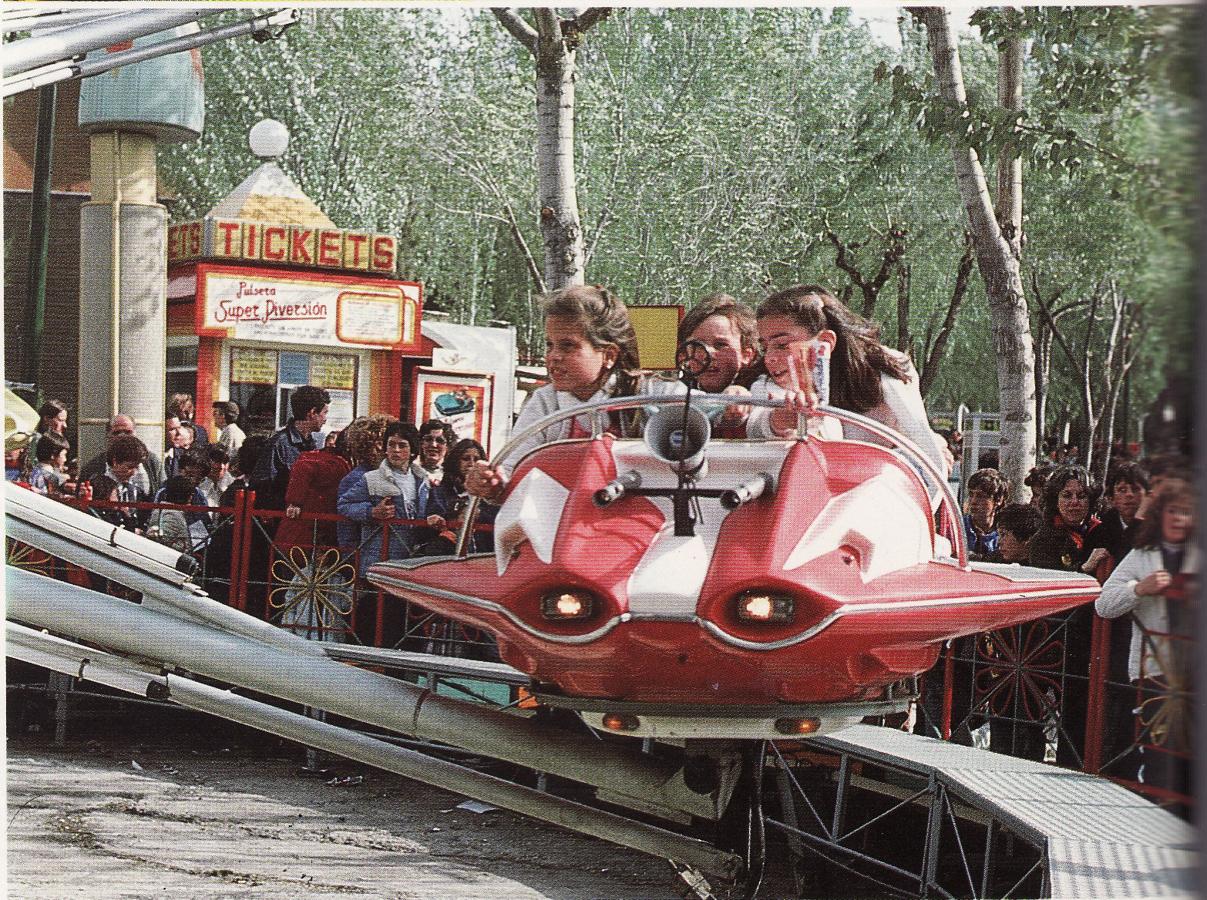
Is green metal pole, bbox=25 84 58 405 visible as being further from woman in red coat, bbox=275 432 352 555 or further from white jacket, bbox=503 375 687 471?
woman in red coat, bbox=275 432 352 555

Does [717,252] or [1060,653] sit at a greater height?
[717,252]

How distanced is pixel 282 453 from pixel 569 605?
3.16 metres

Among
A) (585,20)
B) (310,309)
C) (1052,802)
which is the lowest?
(1052,802)

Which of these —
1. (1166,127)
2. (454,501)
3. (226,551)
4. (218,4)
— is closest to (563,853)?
(454,501)

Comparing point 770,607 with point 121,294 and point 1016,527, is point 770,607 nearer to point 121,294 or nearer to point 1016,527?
point 121,294

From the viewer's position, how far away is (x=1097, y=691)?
3422mm

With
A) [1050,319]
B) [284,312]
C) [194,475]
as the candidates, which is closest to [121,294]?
[194,475]

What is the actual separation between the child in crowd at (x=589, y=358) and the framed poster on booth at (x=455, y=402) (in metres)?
1.94

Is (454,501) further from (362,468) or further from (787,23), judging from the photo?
(787,23)

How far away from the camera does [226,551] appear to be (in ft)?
15.9

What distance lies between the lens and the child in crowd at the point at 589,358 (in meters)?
2.33

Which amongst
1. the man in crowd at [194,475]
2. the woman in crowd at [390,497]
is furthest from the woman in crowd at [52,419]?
the woman in crowd at [390,497]

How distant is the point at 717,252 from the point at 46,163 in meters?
1.69

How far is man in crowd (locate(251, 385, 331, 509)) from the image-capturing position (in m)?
4.88
